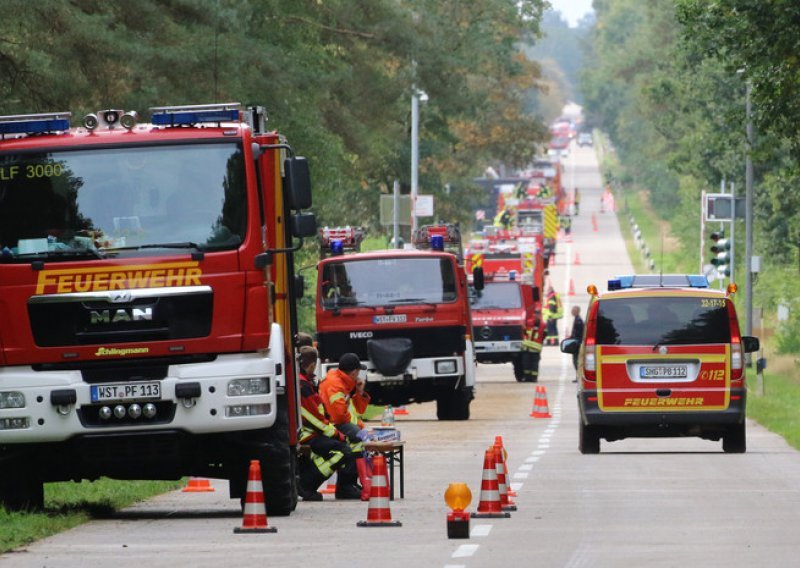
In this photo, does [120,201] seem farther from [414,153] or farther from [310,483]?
[414,153]

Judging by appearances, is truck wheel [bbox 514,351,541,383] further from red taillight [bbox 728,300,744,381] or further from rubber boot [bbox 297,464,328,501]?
rubber boot [bbox 297,464,328,501]

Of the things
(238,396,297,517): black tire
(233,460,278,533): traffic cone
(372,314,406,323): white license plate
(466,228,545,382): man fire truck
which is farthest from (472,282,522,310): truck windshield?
(233,460,278,533): traffic cone

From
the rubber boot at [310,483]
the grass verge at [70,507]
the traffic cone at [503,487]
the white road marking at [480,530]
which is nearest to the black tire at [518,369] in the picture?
the grass verge at [70,507]

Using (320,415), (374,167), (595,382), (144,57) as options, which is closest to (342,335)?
(144,57)

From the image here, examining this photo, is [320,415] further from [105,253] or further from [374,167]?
[374,167]

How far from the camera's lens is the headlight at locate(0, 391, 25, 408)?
16.6m

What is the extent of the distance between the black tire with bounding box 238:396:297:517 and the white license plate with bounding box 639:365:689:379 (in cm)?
797

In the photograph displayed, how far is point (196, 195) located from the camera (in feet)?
54.8

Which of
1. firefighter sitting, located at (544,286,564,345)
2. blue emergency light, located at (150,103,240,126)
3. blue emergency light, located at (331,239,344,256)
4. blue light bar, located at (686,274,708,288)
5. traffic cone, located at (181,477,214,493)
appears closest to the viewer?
blue emergency light, located at (150,103,240,126)

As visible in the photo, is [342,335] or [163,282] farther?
[342,335]

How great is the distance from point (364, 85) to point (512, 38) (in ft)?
119

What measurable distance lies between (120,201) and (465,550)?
418cm

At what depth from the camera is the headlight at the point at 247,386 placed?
1664 cm

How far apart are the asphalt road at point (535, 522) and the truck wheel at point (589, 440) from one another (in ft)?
0.68
